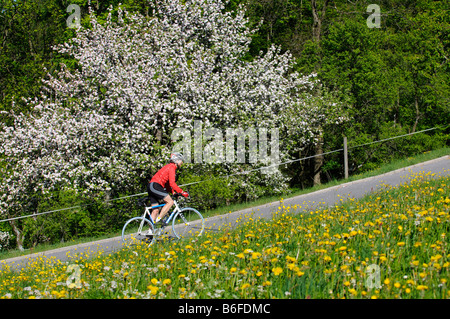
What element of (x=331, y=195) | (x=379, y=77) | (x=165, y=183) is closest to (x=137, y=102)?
(x=331, y=195)

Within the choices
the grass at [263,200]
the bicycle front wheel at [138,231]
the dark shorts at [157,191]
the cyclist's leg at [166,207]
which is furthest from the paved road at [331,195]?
Result: the dark shorts at [157,191]

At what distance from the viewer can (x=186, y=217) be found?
9.70 metres

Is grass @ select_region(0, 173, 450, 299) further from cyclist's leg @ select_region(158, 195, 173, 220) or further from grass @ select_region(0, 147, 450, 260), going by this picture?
grass @ select_region(0, 147, 450, 260)

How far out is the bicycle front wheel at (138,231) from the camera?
896 centimetres

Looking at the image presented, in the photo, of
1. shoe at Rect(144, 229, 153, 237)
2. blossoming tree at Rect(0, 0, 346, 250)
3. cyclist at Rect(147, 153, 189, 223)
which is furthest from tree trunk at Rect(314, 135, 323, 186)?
shoe at Rect(144, 229, 153, 237)

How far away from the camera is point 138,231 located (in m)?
9.22

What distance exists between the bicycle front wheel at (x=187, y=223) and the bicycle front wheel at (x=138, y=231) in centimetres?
52

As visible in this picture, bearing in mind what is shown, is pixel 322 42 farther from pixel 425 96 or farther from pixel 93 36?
pixel 93 36

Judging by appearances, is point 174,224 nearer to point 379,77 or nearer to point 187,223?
point 187,223

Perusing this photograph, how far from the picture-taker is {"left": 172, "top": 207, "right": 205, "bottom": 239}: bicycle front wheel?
937 cm

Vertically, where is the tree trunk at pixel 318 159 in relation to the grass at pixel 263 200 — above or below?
below

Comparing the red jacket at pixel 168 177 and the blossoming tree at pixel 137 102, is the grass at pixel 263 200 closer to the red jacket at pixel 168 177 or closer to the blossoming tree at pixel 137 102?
the blossoming tree at pixel 137 102

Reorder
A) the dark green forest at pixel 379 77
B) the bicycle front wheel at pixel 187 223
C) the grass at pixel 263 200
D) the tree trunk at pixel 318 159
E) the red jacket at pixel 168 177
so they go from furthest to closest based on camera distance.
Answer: the tree trunk at pixel 318 159 → the dark green forest at pixel 379 77 → the grass at pixel 263 200 → the bicycle front wheel at pixel 187 223 → the red jacket at pixel 168 177

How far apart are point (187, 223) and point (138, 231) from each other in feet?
3.31
